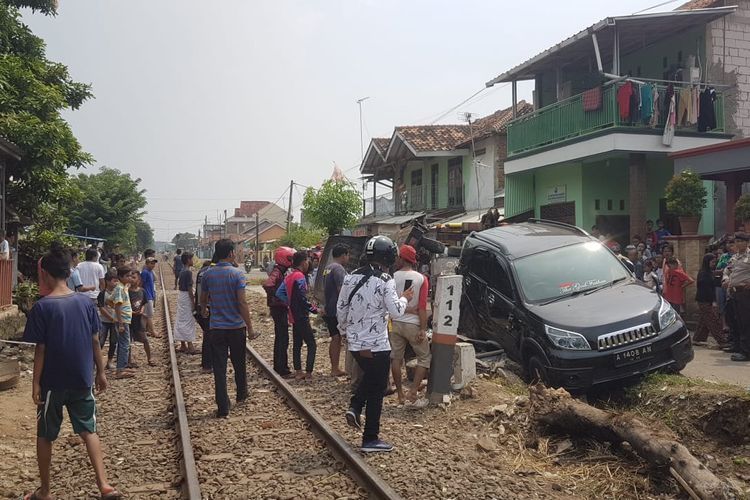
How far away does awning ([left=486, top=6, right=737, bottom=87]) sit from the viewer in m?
15.5

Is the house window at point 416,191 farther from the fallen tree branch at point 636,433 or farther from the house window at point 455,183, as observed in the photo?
the fallen tree branch at point 636,433

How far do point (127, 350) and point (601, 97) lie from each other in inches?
480

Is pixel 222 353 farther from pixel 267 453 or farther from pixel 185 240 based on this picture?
pixel 185 240

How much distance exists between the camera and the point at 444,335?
285 inches

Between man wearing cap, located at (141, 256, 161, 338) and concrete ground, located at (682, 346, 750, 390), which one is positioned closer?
concrete ground, located at (682, 346, 750, 390)

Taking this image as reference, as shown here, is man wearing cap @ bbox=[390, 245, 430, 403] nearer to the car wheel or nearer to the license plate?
the car wheel

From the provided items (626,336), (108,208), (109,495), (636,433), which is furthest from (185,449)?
(108,208)

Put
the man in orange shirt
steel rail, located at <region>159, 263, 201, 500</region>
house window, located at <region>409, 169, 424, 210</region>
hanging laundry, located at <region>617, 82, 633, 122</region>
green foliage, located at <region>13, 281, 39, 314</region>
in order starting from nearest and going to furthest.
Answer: steel rail, located at <region>159, 263, 201, 500</region>, the man in orange shirt, green foliage, located at <region>13, 281, 39, 314</region>, hanging laundry, located at <region>617, 82, 633, 122</region>, house window, located at <region>409, 169, 424, 210</region>

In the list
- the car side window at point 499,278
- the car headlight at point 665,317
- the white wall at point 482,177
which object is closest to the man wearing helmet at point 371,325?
the car side window at point 499,278

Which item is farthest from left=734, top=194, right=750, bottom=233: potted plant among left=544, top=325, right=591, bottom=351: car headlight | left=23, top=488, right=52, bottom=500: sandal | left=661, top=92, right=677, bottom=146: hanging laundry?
left=23, top=488, right=52, bottom=500: sandal

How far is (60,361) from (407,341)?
3723mm

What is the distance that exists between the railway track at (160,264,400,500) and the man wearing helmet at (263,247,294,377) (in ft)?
3.12

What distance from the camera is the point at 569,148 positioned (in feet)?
56.5

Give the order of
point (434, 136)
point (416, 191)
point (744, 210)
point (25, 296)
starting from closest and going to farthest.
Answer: point (744, 210) → point (25, 296) → point (434, 136) → point (416, 191)
